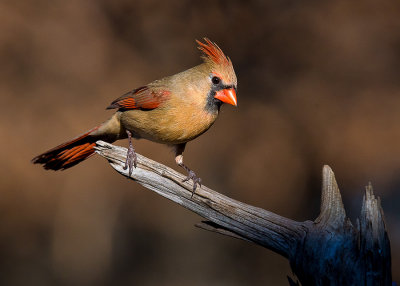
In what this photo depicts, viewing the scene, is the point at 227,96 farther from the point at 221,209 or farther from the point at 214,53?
the point at 221,209

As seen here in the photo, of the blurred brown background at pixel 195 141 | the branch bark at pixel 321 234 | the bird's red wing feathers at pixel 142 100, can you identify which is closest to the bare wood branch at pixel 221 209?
the branch bark at pixel 321 234

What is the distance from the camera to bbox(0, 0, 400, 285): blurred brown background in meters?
4.52

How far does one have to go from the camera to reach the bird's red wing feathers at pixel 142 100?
312 cm

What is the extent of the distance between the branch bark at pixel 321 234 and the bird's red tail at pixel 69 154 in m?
0.83

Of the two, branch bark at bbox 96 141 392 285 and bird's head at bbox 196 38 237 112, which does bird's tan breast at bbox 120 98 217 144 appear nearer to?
bird's head at bbox 196 38 237 112

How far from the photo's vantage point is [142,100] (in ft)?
10.4

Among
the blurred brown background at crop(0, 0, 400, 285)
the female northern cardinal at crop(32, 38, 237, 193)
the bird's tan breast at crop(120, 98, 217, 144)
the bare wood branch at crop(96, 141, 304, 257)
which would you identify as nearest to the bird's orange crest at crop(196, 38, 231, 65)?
the female northern cardinal at crop(32, 38, 237, 193)

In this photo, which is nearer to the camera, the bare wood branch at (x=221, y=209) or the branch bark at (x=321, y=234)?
the branch bark at (x=321, y=234)

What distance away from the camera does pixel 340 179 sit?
16.8 feet

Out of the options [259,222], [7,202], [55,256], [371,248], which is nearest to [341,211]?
[371,248]

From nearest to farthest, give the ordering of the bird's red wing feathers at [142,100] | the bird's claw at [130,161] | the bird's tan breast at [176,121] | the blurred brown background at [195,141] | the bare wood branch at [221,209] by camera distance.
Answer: the bare wood branch at [221,209], the bird's claw at [130,161], the bird's tan breast at [176,121], the bird's red wing feathers at [142,100], the blurred brown background at [195,141]

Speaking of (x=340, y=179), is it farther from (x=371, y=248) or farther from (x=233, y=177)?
(x=371, y=248)

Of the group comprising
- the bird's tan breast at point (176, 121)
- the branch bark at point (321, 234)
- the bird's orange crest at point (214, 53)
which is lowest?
the branch bark at point (321, 234)

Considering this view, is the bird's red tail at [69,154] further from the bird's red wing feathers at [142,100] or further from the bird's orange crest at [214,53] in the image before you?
the bird's orange crest at [214,53]
